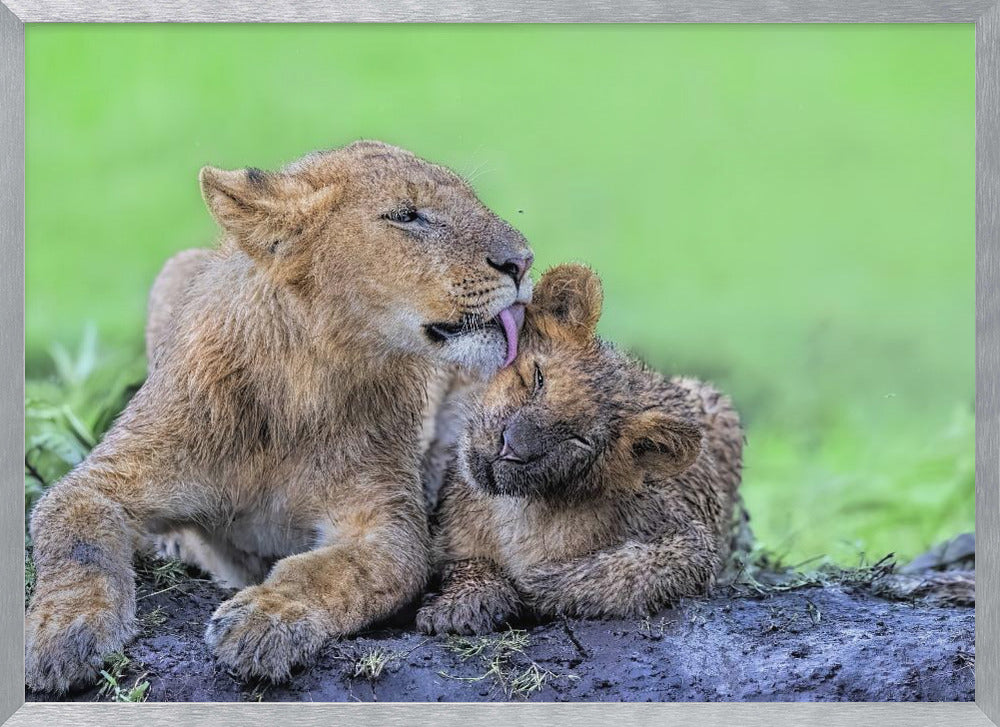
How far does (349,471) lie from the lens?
4992mm

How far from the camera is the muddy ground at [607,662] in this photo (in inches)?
175

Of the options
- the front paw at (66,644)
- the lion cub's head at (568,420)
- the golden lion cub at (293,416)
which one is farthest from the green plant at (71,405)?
the lion cub's head at (568,420)

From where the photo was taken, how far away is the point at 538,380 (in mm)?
4703

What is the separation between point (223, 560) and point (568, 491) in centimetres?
119

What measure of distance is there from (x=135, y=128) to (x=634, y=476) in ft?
6.33

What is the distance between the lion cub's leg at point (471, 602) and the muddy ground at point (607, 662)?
2.4 inches

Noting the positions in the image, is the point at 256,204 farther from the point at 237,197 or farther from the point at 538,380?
the point at 538,380

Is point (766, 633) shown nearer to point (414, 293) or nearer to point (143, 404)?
point (414, 293)

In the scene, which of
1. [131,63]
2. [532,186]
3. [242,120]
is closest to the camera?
[131,63]

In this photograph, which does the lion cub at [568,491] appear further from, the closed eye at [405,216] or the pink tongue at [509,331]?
the closed eye at [405,216]

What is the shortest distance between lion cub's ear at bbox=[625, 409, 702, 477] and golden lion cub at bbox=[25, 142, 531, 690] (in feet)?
1.58

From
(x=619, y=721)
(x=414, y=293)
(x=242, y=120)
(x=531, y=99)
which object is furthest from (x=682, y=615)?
(x=242, y=120)

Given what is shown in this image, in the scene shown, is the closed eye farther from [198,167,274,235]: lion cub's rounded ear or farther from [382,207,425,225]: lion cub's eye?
[198,167,274,235]: lion cub's rounded ear

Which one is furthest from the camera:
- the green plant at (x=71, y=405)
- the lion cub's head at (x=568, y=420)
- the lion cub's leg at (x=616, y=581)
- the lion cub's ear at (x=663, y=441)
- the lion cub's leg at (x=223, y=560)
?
the green plant at (x=71, y=405)
